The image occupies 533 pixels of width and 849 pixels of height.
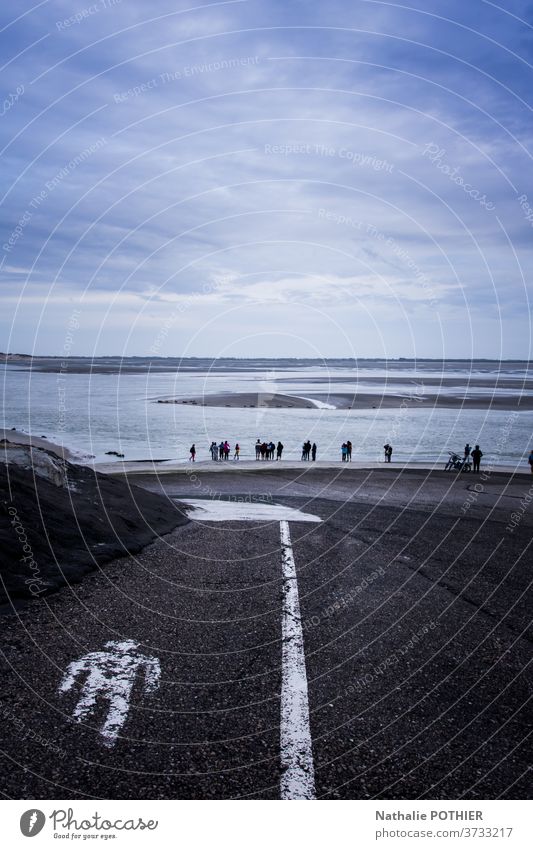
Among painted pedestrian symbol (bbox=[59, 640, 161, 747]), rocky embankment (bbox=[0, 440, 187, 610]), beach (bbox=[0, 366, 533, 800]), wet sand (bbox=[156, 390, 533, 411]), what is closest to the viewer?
beach (bbox=[0, 366, 533, 800])

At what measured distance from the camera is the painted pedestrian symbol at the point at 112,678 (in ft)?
24.4

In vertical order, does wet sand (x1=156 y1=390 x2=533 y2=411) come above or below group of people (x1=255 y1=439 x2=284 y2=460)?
above

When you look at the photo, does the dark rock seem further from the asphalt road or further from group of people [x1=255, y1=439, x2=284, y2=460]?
group of people [x1=255, y1=439, x2=284, y2=460]

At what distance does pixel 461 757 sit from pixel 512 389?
127556 mm

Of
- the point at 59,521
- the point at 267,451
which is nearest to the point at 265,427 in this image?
the point at 267,451

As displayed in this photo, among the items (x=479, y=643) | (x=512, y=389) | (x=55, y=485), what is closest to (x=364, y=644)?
(x=479, y=643)

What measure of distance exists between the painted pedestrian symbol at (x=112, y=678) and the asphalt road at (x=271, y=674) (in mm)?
71

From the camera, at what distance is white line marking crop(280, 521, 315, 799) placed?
20.8 ft

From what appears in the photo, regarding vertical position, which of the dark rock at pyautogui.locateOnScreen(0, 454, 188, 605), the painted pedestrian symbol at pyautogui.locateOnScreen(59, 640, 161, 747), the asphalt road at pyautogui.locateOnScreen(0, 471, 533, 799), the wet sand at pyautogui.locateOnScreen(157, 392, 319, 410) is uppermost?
the wet sand at pyautogui.locateOnScreen(157, 392, 319, 410)

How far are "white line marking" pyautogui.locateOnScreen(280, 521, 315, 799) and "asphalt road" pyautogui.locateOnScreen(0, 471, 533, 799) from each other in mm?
106

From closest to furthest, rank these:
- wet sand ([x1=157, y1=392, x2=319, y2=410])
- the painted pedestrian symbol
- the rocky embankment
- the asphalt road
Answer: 1. the asphalt road
2. the painted pedestrian symbol
3. the rocky embankment
4. wet sand ([x1=157, y1=392, x2=319, y2=410])

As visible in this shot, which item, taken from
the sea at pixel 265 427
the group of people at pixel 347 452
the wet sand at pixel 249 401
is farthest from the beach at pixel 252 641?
the wet sand at pixel 249 401

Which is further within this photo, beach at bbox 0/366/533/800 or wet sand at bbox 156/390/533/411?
wet sand at bbox 156/390/533/411

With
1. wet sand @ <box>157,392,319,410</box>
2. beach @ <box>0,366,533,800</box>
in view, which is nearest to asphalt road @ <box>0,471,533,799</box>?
beach @ <box>0,366,533,800</box>
